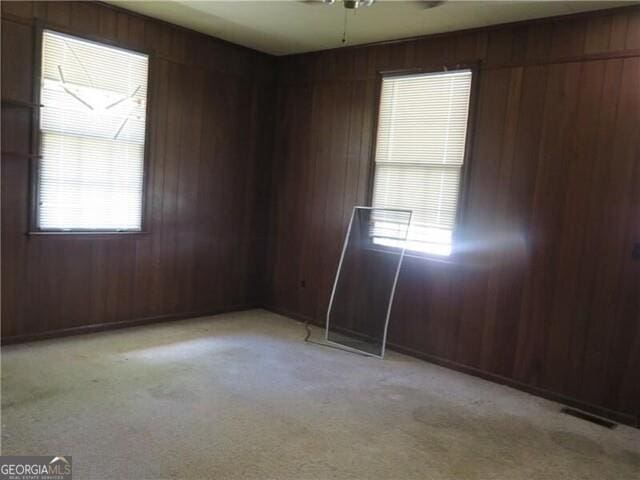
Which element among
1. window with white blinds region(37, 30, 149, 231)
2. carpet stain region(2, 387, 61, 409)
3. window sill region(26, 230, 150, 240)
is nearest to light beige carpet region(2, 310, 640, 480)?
carpet stain region(2, 387, 61, 409)

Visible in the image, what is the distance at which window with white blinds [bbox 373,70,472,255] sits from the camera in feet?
13.7

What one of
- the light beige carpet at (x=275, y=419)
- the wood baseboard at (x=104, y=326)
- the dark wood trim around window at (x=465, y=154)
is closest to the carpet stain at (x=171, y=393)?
the light beige carpet at (x=275, y=419)

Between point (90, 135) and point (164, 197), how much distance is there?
0.83m

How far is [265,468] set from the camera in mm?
2533

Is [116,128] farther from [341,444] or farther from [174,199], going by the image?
[341,444]

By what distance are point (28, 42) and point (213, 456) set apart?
3.20 metres

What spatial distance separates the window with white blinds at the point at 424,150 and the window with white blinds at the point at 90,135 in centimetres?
214

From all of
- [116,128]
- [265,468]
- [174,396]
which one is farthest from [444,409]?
[116,128]

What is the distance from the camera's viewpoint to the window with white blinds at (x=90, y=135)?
3.98m

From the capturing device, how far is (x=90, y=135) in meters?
4.23

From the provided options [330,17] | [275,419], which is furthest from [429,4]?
[275,419]

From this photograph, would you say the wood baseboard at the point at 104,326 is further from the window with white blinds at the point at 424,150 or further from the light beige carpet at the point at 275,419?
the window with white blinds at the point at 424,150

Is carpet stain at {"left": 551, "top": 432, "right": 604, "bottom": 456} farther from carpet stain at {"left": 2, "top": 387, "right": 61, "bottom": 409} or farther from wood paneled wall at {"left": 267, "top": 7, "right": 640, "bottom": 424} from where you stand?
carpet stain at {"left": 2, "top": 387, "right": 61, "bottom": 409}

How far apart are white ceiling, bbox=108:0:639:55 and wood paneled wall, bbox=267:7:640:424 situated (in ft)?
0.53
